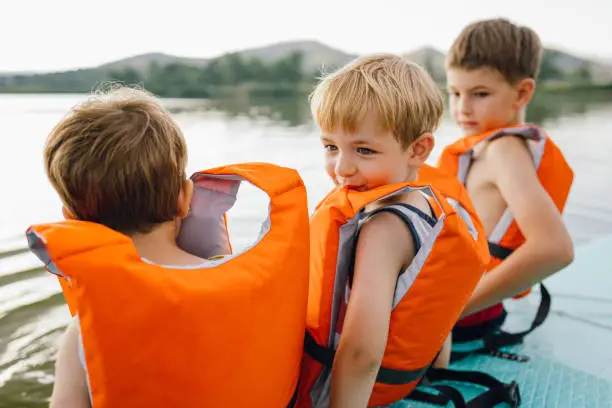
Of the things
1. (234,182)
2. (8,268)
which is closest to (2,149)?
(8,268)

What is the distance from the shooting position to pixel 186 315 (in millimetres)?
1191

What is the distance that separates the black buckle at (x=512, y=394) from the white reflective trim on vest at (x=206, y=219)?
1.15 meters

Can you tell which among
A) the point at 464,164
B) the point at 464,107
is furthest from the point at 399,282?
the point at 464,107

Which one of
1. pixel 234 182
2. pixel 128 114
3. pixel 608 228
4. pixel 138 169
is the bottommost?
pixel 608 228

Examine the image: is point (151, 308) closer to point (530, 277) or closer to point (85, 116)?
point (85, 116)

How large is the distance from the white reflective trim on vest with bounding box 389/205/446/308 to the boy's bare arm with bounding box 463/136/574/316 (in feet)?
2.66

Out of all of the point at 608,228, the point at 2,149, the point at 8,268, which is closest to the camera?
the point at 8,268

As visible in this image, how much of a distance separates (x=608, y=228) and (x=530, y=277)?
3.50m

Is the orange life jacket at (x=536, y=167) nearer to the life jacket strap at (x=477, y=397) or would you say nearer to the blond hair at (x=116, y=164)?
the life jacket strap at (x=477, y=397)

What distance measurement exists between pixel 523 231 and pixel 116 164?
1695 millimetres

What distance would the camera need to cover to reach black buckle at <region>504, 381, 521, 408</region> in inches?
78.2

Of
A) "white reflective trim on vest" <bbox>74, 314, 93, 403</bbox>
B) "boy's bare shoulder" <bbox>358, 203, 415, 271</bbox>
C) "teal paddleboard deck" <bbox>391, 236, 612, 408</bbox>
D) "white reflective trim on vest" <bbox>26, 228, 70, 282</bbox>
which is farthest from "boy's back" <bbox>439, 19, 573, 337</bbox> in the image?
"white reflective trim on vest" <bbox>26, 228, 70, 282</bbox>

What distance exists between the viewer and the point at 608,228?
523cm

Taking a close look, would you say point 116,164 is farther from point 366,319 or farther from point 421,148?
point 421,148
